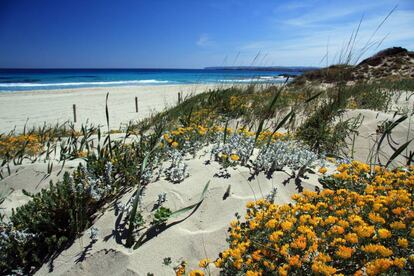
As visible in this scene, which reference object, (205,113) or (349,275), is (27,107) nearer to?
(205,113)

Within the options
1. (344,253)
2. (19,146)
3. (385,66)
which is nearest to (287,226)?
(344,253)

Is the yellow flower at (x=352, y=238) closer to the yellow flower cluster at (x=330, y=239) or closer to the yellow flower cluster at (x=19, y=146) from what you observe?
the yellow flower cluster at (x=330, y=239)

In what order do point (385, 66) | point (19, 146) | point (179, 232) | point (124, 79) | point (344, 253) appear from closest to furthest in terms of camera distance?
point (344, 253) → point (179, 232) → point (19, 146) → point (385, 66) → point (124, 79)

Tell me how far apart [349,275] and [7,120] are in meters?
Result: 16.5

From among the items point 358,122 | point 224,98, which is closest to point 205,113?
point 224,98

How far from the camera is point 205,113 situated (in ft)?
19.8

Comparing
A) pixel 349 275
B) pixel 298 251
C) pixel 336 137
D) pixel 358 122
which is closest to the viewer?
pixel 349 275

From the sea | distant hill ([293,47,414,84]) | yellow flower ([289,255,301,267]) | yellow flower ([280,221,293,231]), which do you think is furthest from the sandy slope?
distant hill ([293,47,414,84])

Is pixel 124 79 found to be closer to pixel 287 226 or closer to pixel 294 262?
pixel 287 226

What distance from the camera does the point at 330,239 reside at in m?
1.82

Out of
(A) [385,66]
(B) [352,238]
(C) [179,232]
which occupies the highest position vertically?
(A) [385,66]

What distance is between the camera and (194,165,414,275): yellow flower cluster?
159cm

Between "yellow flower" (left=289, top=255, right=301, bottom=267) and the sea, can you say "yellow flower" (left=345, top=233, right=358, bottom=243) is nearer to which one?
"yellow flower" (left=289, top=255, right=301, bottom=267)

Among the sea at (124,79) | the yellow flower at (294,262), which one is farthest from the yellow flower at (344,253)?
the sea at (124,79)
